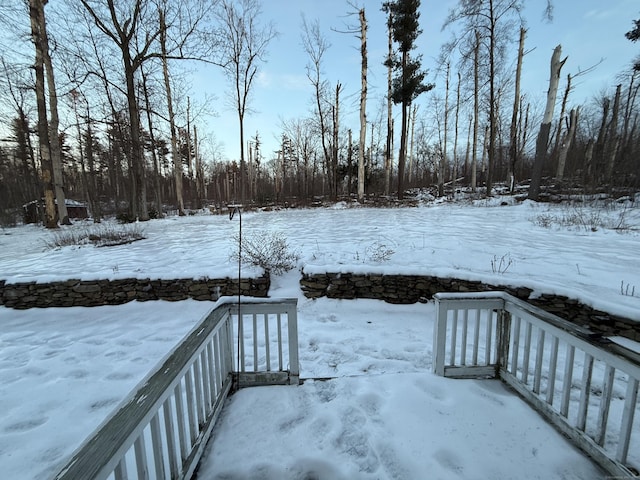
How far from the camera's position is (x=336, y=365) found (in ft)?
10.6

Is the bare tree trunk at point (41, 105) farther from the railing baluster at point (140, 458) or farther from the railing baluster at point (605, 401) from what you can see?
the railing baluster at point (605, 401)

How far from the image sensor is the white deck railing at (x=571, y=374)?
150cm

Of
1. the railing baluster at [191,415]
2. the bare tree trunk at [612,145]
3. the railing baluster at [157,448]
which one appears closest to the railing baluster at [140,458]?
the railing baluster at [157,448]

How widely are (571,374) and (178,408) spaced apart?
2389 mm

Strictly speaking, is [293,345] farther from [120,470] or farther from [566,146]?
[566,146]

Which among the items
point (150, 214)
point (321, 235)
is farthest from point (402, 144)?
point (150, 214)

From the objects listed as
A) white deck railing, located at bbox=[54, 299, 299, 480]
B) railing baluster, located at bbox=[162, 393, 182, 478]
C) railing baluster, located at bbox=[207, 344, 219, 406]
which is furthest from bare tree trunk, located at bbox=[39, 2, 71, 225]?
railing baluster, located at bbox=[162, 393, 182, 478]

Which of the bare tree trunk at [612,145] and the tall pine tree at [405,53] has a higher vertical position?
the tall pine tree at [405,53]

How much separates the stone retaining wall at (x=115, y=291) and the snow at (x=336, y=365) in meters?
0.16

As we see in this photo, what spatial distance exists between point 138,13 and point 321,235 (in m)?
12.1

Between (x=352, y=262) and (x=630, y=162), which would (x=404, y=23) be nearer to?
(x=630, y=162)

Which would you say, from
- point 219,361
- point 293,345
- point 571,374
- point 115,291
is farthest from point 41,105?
point 571,374

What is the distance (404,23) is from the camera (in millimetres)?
13820

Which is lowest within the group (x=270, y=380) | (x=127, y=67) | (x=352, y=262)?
(x=270, y=380)
